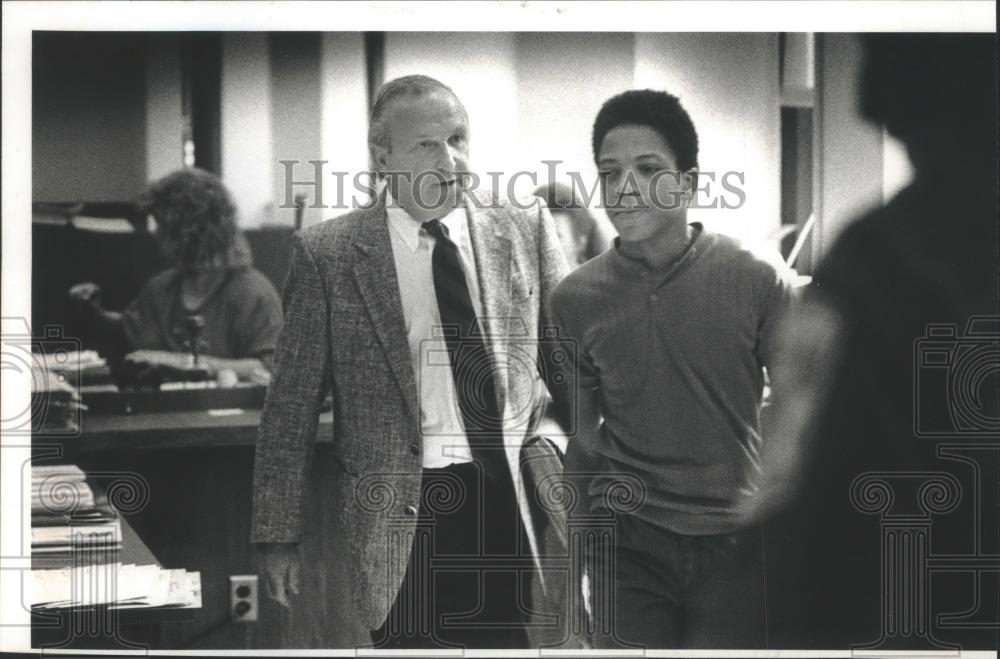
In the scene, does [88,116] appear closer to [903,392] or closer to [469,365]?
[469,365]

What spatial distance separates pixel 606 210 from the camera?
3316 millimetres

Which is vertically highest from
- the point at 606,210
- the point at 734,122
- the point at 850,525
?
the point at 734,122

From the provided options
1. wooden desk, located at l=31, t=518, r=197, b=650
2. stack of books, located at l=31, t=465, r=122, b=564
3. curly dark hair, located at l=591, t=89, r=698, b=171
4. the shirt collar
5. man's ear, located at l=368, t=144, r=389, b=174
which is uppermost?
curly dark hair, located at l=591, t=89, r=698, b=171

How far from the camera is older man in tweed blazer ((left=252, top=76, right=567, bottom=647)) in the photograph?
331 cm

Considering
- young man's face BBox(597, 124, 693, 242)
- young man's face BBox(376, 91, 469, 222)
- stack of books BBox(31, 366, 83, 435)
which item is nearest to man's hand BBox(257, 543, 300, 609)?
stack of books BBox(31, 366, 83, 435)

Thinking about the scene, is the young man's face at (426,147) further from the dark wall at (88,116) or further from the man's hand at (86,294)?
the man's hand at (86,294)

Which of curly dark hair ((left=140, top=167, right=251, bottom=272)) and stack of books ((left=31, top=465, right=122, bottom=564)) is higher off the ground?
curly dark hair ((left=140, top=167, right=251, bottom=272))

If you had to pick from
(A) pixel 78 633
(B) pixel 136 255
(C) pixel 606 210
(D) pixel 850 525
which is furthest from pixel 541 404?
(A) pixel 78 633

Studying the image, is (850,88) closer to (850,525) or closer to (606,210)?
(606,210)

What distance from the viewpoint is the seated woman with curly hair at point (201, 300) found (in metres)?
3.34

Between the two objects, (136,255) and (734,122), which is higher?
(734,122)

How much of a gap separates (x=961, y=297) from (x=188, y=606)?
7.21ft

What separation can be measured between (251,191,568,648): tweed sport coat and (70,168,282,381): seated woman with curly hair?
0.08 metres

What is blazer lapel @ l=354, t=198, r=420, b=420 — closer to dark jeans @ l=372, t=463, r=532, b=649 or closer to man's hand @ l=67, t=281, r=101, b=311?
dark jeans @ l=372, t=463, r=532, b=649
